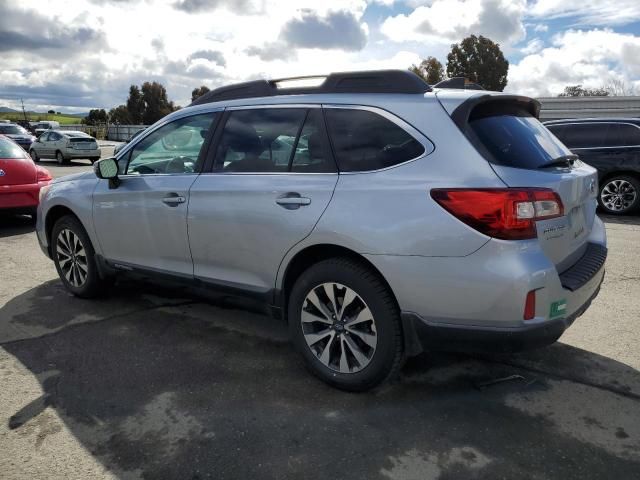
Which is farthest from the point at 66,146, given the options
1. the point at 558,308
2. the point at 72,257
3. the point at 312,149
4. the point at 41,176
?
the point at 558,308

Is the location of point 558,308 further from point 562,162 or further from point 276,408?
point 276,408

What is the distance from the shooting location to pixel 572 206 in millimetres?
2943

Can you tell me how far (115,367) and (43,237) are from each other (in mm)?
2264

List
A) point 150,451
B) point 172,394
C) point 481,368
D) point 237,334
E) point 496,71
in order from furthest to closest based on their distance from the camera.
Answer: point 496,71 < point 237,334 < point 481,368 < point 172,394 < point 150,451

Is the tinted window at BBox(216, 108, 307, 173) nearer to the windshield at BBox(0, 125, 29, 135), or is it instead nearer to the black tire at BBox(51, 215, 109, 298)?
the black tire at BBox(51, 215, 109, 298)

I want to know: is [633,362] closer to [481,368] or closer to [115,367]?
[481,368]

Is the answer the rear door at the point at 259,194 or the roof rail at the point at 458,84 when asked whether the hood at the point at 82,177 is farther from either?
the roof rail at the point at 458,84

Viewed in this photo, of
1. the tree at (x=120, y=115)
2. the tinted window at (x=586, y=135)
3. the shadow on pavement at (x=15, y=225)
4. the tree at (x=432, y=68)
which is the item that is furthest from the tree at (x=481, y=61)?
the shadow on pavement at (x=15, y=225)

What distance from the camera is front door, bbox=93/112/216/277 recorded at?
12.6ft

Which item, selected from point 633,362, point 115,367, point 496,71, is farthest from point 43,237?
point 496,71

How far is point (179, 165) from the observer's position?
3955mm

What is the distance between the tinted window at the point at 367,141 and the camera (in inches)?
114

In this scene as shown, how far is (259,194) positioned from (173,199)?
32.4 inches

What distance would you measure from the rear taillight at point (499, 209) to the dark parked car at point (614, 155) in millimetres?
7811
